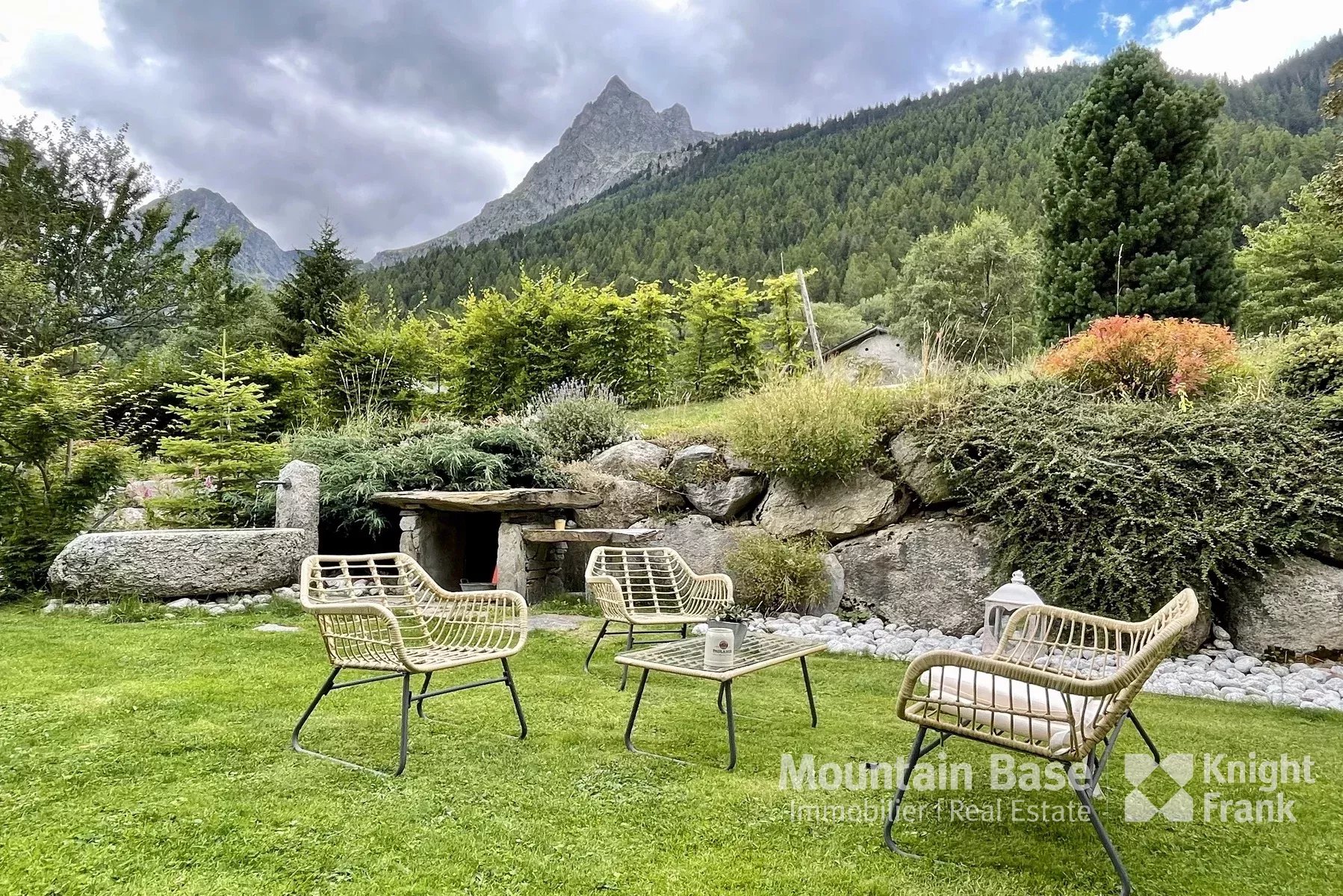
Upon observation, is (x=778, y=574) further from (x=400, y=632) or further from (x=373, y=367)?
(x=373, y=367)

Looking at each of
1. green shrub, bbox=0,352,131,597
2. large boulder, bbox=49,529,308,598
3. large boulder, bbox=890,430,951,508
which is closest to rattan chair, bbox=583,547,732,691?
large boulder, bbox=890,430,951,508

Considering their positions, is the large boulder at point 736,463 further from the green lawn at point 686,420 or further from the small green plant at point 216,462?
the small green plant at point 216,462

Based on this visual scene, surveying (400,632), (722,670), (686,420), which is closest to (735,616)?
(722,670)

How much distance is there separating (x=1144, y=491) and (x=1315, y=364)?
5.74ft

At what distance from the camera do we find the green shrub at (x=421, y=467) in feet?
21.3

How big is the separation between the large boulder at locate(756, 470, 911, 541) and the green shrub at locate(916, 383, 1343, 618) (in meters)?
0.57

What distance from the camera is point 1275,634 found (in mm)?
4414

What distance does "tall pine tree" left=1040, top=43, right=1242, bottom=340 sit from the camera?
9.56m

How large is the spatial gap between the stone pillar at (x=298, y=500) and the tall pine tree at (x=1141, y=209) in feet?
31.8

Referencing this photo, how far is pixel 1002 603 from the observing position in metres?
3.28

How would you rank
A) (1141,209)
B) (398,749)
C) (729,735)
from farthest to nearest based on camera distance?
(1141,209)
(398,749)
(729,735)

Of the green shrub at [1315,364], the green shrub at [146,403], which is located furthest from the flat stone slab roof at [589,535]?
the green shrub at [146,403]

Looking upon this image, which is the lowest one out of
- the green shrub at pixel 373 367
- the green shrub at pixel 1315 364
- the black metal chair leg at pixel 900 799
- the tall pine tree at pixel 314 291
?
the black metal chair leg at pixel 900 799

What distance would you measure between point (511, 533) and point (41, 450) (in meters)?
3.70
